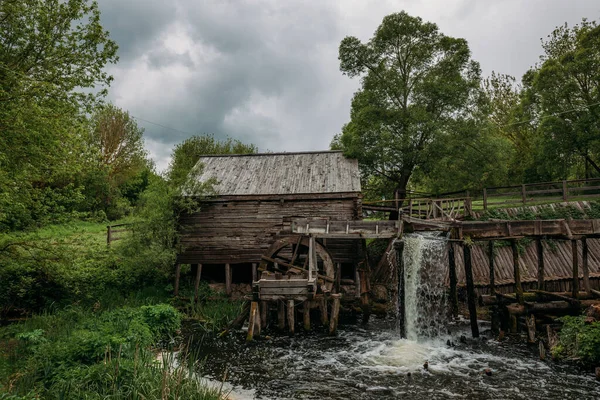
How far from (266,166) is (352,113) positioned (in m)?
7.32

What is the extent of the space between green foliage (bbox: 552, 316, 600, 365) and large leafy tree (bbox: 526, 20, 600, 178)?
13767mm

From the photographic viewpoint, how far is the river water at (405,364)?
8.33m

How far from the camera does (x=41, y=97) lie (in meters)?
10.7

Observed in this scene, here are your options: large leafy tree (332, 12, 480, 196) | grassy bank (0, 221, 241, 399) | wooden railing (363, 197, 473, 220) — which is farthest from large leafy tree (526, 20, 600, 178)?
grassy bank (0, 221, 241, 399)

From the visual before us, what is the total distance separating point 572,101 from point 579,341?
16980mm

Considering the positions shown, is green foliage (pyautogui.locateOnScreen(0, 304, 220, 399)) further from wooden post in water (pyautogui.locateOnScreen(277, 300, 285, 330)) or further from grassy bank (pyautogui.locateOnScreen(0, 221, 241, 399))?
wooden post in water (pyautogui.locateOnScreen(277, 300, 285, 330))

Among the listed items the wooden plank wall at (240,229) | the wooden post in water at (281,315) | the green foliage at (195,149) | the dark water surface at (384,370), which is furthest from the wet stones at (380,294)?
the green foliage at (195,149)

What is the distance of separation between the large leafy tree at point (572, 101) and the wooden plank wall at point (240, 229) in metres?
14.1

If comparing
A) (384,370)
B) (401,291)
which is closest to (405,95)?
(401,291)

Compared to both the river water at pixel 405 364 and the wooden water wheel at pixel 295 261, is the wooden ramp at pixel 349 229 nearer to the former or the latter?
the wooden water wheel at pixel 295 261

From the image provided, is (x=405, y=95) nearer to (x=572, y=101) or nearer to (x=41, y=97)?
(x=572, y=101)

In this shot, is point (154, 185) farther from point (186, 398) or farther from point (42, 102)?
point (186, 398)

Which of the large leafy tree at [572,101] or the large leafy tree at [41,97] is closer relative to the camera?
the large leafy tree at [41,97]

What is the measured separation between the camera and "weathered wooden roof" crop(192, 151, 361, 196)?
1688cm
